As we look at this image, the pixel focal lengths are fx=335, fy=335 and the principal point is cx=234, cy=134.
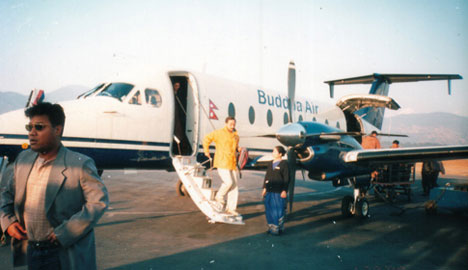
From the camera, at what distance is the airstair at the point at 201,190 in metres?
6.96

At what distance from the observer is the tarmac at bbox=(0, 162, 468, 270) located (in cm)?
487

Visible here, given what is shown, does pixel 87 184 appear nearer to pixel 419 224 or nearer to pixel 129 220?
pixel 129 220

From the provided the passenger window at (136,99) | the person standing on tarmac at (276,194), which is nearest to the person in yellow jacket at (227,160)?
the person standing on tarmac at (276,194)

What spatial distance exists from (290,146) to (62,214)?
230 inches

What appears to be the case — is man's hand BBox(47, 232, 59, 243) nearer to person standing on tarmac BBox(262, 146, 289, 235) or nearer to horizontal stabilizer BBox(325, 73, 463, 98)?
person standing on tarmac BBox(262, 146, 289, 235)

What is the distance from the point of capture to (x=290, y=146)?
24.8 feet

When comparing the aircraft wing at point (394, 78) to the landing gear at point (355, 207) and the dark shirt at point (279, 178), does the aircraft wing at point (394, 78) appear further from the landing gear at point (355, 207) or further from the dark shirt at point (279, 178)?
the dark shirt at point (279, 178)

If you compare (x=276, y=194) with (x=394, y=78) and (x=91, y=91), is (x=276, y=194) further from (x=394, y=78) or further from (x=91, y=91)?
(x=394, y=78)

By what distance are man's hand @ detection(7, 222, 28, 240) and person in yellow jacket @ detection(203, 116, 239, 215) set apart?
483 cm

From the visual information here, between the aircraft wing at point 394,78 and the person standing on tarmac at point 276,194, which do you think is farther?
the aircraft wing at point 394,78

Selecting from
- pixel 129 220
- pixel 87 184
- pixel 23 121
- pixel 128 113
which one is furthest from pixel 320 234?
pixel 23 121

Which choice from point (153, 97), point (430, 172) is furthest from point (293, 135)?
point (430, 172)

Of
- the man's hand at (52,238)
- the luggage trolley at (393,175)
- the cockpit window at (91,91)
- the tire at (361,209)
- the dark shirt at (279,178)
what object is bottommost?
the tire at (361,209)

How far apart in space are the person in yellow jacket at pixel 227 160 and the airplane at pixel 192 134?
1.42ft
